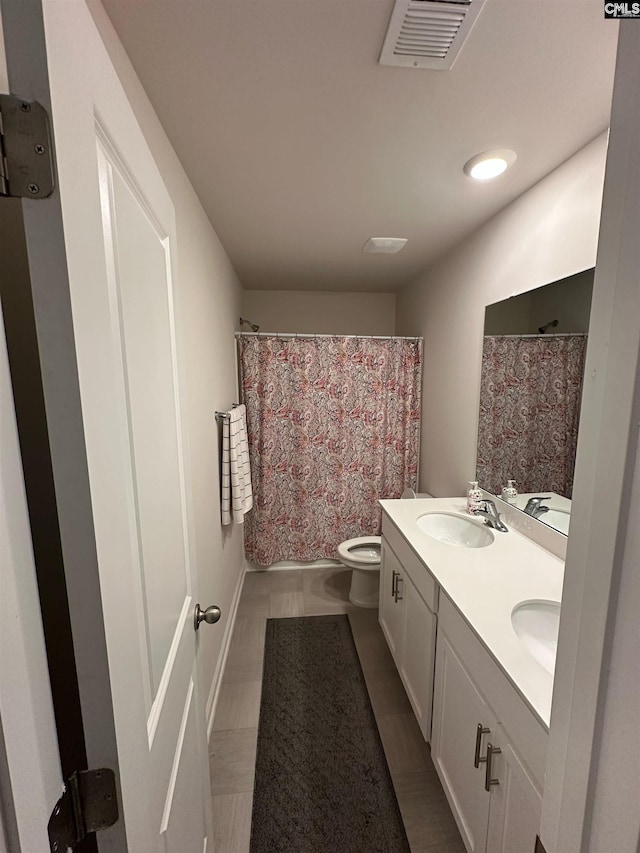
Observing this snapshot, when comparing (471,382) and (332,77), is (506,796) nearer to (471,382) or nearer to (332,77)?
(471,382)

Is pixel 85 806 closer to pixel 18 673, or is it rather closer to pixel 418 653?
pixel 18 673

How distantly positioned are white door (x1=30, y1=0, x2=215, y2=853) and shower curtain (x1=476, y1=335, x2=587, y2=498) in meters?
1.44

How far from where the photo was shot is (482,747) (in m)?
1.02

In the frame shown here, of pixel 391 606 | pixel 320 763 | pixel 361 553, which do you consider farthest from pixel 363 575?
pixel 320 763

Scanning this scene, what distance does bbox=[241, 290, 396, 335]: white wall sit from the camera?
3506 millimetres

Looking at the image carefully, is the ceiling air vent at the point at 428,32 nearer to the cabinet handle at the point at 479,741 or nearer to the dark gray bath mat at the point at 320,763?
the cabinet handle at the point at 479,741

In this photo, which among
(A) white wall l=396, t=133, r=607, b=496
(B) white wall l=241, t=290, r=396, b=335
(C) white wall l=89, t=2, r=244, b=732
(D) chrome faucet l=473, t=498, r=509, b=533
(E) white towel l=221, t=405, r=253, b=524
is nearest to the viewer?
(C) white wall l=89, t=2, r=244, b=732

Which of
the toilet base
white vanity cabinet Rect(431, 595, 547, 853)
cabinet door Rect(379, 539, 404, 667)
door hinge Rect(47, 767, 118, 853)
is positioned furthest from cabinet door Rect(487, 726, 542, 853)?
the toilet base

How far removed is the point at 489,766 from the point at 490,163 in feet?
6.44

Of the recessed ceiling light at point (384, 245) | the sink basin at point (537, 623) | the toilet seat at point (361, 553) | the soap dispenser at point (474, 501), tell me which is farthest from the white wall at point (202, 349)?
the soap dispenser at point (474, 501)

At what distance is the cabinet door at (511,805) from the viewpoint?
2.70 ft

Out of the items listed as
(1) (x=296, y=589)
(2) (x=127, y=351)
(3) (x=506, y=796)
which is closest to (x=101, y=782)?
(2) (x=127, y=351)

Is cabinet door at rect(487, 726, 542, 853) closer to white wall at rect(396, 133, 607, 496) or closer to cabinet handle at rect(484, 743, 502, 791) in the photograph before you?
cabinet handle at rect(484, 743, 502, 791)

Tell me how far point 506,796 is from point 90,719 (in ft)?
3.44
